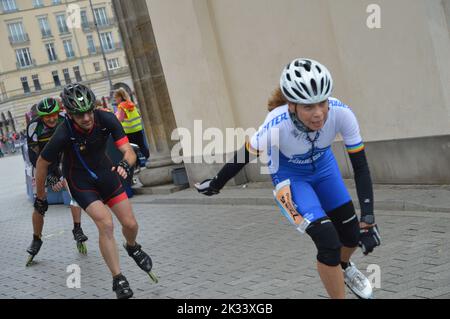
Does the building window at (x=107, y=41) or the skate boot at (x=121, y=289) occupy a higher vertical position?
the building window at (x=107, y=41)

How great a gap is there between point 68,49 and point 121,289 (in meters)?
96.2

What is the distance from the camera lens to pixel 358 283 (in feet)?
16.1

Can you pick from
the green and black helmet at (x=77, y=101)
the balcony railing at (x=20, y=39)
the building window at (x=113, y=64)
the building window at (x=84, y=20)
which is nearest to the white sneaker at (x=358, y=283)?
the green and black helmet at (x=77, y=101)

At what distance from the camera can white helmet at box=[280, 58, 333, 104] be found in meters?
4.35

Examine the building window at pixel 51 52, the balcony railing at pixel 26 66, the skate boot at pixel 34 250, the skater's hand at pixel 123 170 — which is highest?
the building window at pixel 51 52

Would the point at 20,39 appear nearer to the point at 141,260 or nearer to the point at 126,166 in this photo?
the point at 141,260

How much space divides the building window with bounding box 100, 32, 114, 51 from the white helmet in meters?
96.0

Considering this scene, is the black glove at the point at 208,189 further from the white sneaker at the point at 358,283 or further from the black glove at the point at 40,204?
the black glove at the point at 40,204

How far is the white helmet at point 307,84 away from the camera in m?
4.35

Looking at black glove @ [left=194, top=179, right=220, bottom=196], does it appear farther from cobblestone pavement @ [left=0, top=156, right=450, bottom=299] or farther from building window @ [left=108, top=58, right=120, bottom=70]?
building window @ [left=108, top=58, right=120, bottom=70]

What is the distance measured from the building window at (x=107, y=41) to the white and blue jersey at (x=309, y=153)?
314 ft

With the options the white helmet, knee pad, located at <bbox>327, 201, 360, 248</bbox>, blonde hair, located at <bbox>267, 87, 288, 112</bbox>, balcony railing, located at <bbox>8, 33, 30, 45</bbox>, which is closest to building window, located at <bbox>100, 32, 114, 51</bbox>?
balcony railing, located at <bbox>8, 33, 30, 45</bbox>

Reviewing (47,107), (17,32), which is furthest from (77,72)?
(47,107)

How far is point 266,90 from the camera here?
466 inches
